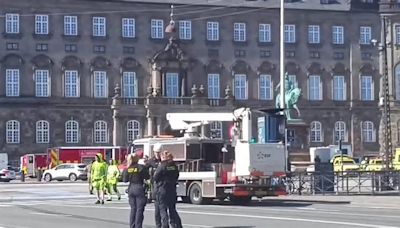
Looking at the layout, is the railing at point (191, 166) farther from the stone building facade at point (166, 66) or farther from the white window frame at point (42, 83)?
the white window frame at point (42, 83)

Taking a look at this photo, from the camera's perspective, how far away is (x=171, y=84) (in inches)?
3629

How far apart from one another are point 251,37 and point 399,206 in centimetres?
6382

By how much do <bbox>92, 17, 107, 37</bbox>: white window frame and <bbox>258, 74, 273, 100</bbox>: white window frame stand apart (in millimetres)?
15618

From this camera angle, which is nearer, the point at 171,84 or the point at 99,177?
the point at 99,177

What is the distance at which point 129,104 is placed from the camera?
89.5 m

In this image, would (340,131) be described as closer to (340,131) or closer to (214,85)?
(340,131)

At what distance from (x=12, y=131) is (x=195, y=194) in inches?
2122

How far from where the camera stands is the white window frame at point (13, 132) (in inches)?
3396

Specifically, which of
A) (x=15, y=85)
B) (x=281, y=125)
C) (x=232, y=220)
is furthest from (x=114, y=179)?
(x=15, y=85)

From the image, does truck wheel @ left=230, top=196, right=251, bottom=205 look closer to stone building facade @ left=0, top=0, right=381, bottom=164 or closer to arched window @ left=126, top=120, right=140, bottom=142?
stone building facade @ left=0, top=0, right=381, bottom=164

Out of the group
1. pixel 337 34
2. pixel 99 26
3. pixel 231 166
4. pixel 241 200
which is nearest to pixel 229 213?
pixel 231 166

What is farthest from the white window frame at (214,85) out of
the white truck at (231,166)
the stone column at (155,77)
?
the white truck at (231,166)

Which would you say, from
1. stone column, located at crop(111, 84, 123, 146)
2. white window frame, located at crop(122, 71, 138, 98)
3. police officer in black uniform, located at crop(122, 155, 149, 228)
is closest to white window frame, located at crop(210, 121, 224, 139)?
stone column, located at crop(111, 84, 123, 146)

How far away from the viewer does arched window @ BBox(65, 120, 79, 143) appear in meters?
88.2
